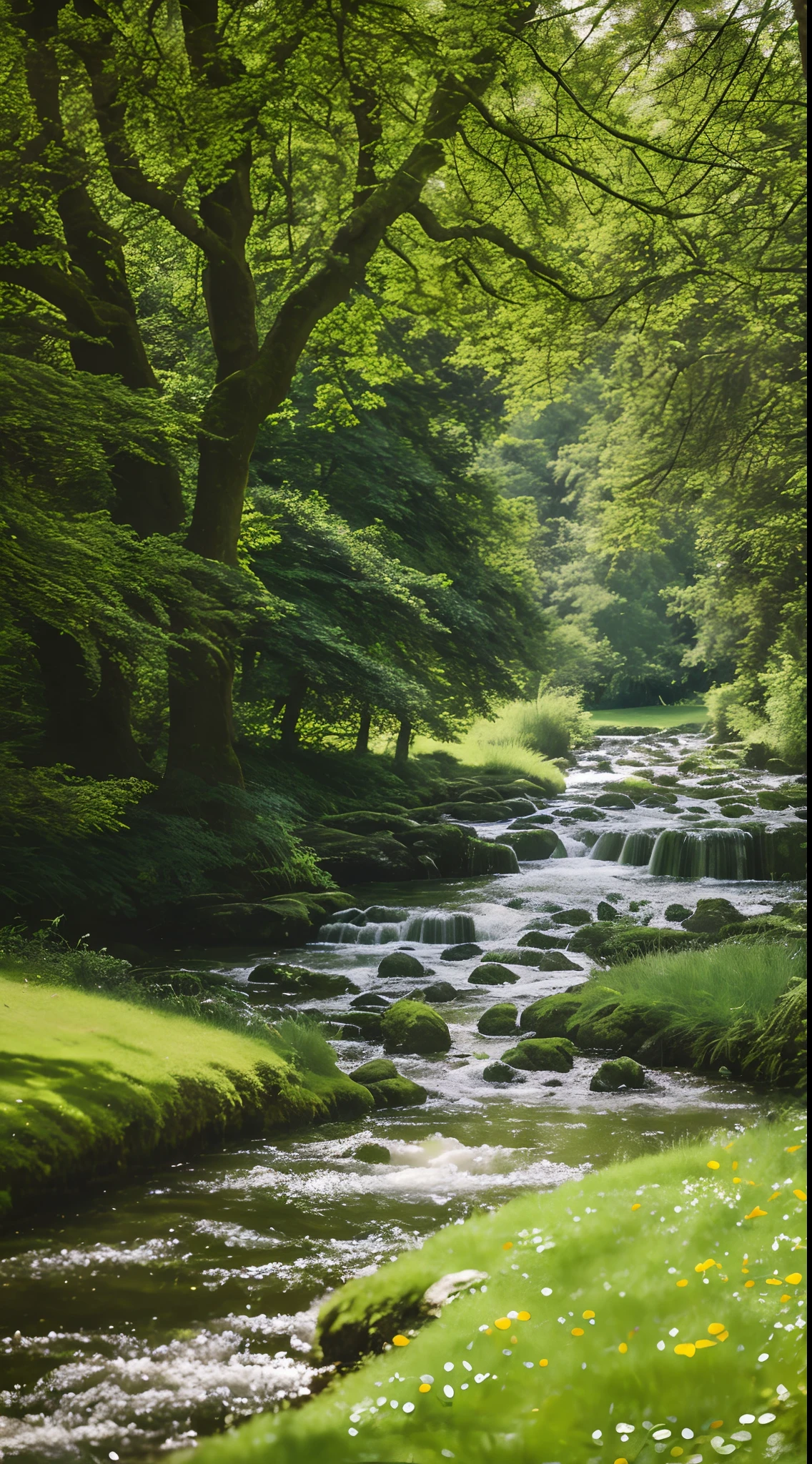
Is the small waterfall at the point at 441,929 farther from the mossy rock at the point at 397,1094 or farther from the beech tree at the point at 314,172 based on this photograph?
the mossy rock at the point at 397,1094

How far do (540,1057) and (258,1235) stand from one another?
3.44 meters

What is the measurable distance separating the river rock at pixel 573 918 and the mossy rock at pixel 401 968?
2.47m

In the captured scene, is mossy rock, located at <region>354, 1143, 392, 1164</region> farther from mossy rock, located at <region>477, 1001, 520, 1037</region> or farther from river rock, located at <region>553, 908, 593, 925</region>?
river rock, located at <region>553, 908, 593, 925</region>

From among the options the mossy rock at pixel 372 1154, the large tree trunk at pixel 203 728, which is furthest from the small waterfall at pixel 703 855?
the mossy rock at pixel 372 1154

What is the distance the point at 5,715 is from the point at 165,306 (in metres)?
9.81

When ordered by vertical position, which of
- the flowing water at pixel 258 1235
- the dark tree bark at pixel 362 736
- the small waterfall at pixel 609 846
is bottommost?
the flowing water at pixel 258 1235

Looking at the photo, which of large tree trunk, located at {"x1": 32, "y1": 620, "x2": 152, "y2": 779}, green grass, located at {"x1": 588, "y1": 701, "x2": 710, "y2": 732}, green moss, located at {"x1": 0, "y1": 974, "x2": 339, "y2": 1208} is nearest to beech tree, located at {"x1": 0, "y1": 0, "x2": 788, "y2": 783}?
large tree trunk, located at {"x1": 32, "y1": 620, "x2": 152, "y2": 779}

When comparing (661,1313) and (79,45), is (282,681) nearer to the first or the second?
(79,45)

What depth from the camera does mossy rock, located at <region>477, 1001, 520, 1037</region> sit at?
29.1ft

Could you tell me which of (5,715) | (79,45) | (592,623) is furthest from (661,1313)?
(592,623)

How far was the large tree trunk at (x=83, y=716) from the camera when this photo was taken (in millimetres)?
11289

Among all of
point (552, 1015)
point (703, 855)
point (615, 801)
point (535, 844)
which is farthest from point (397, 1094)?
point (615, 801)

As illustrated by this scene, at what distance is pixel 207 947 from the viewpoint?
11664 millimetres

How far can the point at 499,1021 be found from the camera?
8.95 meters
